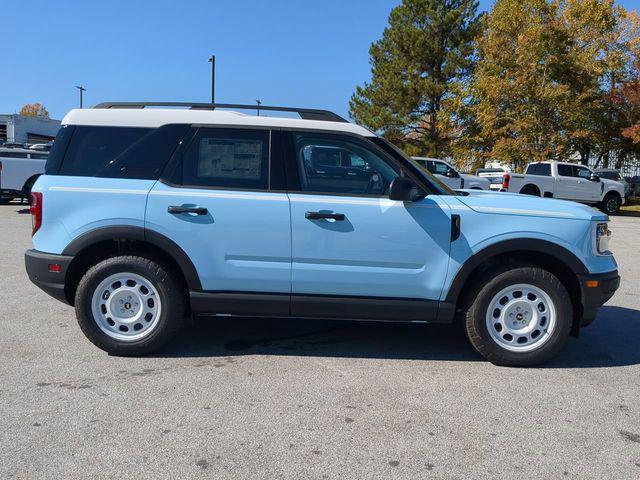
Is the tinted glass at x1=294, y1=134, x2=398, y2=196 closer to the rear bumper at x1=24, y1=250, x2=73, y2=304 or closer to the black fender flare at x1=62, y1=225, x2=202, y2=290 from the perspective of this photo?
the black fender flare at x1=62, y1=225, x2=202, y2=290

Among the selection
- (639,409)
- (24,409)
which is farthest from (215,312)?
(639,409)

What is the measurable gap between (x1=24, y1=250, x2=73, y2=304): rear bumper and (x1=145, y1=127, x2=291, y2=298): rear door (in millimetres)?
780

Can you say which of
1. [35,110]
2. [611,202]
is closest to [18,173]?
[611,202]

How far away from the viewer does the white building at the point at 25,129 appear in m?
52.8

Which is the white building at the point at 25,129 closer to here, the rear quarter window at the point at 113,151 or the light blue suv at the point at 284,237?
the rear quarter window at the point at 113,151

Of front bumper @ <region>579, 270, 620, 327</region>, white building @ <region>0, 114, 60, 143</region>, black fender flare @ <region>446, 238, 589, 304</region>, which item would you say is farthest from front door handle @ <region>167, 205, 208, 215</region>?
white building @ <region>0, 114, 60, 143</region>

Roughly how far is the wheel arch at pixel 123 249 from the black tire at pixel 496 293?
2.17m

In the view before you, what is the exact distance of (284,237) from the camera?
427 centimetres

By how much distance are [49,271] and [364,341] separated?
2721mm

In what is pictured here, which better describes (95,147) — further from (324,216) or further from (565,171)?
(565,171)

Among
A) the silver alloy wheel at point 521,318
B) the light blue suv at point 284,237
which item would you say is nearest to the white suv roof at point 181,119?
the light blue suv at point 284,237

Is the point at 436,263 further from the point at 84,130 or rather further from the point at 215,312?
the point at 84,130

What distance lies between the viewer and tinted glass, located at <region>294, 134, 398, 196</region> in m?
4.41

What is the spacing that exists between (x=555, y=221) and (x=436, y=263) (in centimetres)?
99
